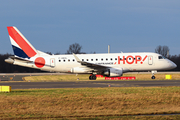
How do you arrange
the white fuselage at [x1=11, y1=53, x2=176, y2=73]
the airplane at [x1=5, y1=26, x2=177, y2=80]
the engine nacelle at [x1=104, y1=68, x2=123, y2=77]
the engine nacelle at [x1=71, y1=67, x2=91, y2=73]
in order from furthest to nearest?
the engine nacelle at [x1=71, y1=67, x2=91, y2=73], the white fuselage at [x1=11, y1=53, x2=176, y2=73], the airplane at [x1=5, y1=26, x2=177, y2=80], the engine nacelle at [x1=104, y1=68, x2=123, y2=77]

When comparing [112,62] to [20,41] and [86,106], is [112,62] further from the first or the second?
[86,106]

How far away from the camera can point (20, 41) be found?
4281 centimetres

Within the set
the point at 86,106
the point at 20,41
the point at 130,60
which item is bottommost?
the point at 86,106

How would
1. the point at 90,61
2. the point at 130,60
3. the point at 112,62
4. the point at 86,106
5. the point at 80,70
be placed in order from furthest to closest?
1. the point at 90,61
2. the point at 80,70
3. the point at 112,62
4. the point at 130,60
5. the point at 86,106

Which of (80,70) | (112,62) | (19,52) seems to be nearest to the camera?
(112,62)

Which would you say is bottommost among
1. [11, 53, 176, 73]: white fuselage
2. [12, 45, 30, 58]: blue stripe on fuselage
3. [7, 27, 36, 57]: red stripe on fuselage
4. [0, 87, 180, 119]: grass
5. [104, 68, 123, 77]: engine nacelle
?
[0, 87, 180, 119]: grass

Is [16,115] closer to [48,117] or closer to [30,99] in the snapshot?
[48,117]

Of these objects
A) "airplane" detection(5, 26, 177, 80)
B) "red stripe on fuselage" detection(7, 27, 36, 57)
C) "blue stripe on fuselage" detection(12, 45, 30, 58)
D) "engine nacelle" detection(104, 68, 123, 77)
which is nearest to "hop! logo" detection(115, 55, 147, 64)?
"airplane" detection(5, 26, 177, 80)

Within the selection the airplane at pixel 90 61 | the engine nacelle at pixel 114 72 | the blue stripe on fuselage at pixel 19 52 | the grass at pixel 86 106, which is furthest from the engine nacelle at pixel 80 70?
the grass at pixel 86 106

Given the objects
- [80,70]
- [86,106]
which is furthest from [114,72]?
[86,106]

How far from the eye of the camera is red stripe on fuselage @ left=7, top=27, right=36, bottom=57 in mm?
42725

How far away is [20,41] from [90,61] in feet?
41.1

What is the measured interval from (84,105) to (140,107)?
11.6 ft

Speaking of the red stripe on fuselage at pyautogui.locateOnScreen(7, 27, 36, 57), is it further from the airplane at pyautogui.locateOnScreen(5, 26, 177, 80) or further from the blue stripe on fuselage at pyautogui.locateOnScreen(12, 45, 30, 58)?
the blue stripe on fuselage at pyautogui.locateOnScreen(12, 45, 30, 58)
